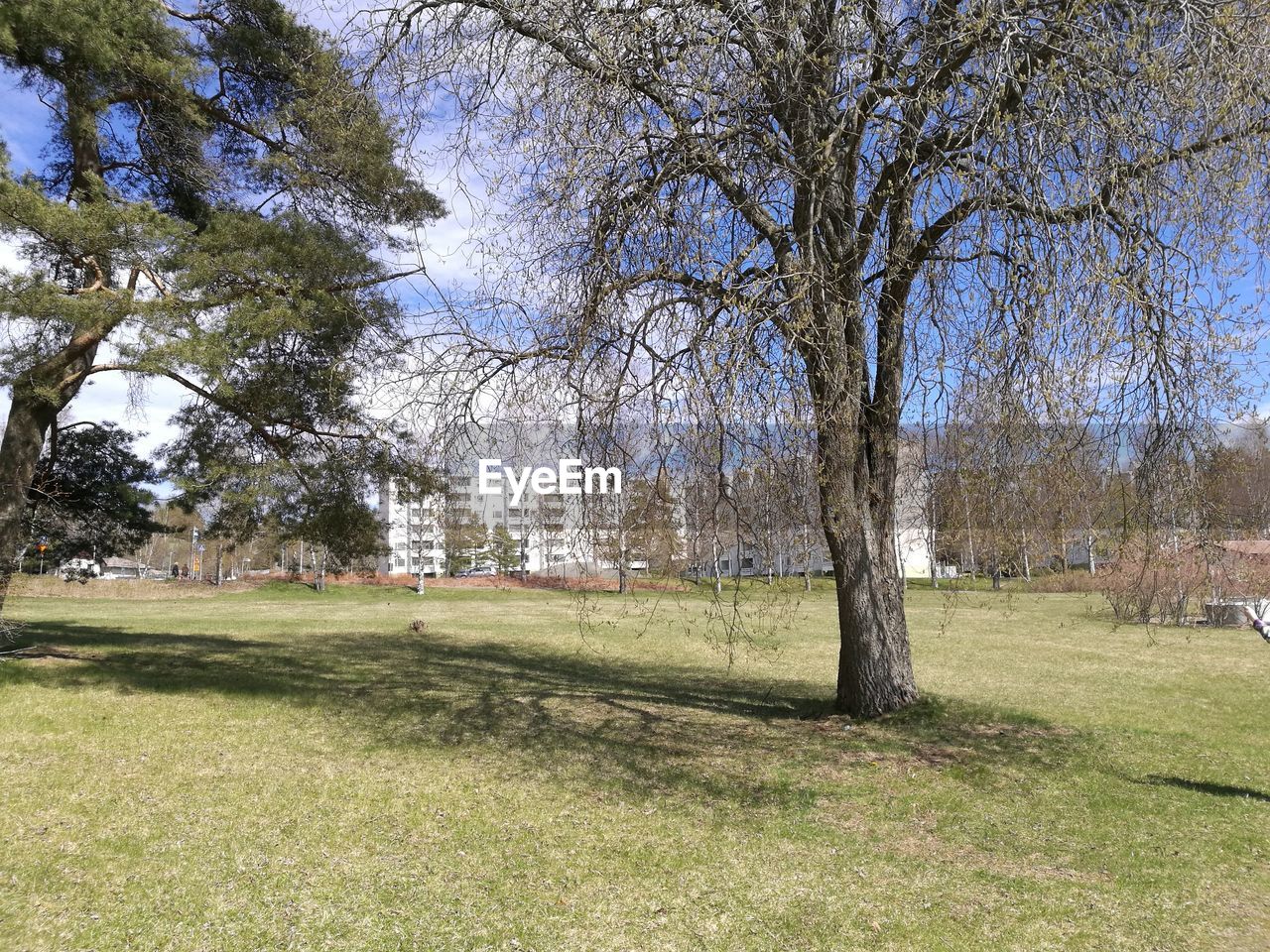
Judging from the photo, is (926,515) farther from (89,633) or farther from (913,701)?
(89,633)

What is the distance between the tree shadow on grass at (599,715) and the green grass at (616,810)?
0.06 metres

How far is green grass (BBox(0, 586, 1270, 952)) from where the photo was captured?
4.42 meters

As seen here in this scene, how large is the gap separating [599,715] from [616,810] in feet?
→ 11.7

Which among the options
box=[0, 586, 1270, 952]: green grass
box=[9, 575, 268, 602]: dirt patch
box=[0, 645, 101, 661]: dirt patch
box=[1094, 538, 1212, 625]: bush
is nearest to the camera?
box=[0, 586, 1270, 952]: green grass

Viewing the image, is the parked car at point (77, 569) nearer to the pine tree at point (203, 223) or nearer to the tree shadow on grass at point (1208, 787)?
the pine tree at point (203, 223)

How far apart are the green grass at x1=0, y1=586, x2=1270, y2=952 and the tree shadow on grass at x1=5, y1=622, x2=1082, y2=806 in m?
0.06

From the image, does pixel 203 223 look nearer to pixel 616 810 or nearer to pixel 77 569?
pixel 77 569

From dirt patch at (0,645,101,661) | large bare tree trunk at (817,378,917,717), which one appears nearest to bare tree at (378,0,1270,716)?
large bare tree trunk at (817,378,917,717)

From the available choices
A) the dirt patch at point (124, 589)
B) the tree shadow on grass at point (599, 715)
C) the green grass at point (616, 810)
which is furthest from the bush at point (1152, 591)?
the dirt patch at point (124, 589)

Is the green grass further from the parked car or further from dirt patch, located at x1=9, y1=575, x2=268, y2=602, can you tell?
dirt patch, located at x1=9, y1=575, x2=268, y2=602

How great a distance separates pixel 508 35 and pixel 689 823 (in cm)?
696

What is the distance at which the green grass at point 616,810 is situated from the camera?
442cm

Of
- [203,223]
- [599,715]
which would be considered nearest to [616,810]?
[599,715]

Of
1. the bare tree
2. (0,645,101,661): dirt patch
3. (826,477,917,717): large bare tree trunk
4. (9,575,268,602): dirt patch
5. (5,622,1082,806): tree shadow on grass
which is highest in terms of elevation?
the bare tree
